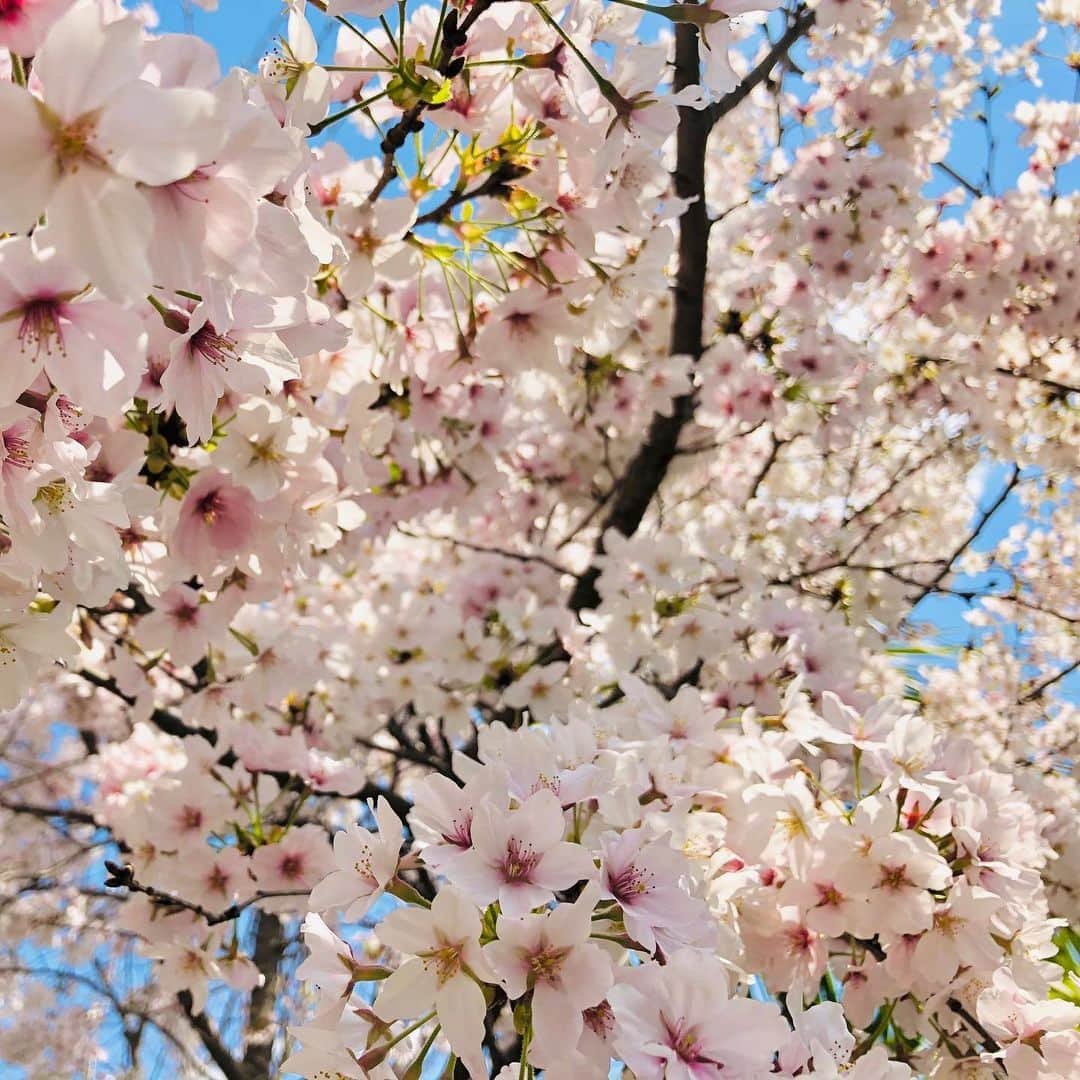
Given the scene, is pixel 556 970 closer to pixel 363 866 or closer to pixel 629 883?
pixel 629 883

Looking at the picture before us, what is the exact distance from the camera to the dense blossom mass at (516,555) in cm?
88

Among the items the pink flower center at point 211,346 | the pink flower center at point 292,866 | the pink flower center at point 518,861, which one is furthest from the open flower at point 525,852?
the pink flower center at point 292,866

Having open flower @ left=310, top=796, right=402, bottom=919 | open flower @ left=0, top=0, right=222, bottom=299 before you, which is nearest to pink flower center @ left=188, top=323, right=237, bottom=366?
open flower @ left=0, top=0, right=222, bottom=299

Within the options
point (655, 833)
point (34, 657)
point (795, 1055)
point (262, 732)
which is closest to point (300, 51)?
point (34, 657)

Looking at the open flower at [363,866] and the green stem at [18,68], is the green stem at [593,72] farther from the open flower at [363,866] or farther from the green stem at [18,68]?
the open flower at [363,866]

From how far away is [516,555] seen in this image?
3.79m

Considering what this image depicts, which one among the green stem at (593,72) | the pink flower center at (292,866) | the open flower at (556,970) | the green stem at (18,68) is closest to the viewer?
the green stem at (18,68)

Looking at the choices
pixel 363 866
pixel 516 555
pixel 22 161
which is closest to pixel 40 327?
pixel 22 161

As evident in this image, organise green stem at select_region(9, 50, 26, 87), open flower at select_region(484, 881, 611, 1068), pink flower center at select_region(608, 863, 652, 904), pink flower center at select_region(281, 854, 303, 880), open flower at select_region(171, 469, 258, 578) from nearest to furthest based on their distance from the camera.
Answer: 1. green stem at select_region(9, 50, 26, 87)
2. open flower at select_region(484, 881, 611, 1068)
3. pink flower center at select_region(608, 863, 652, 904)
4. open flower at select_region(171, 469, 258, 578)
5. pink flower center at select_region(281, 854, 303, 880)

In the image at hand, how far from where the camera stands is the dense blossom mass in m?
0.88

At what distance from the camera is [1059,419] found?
4156 mm

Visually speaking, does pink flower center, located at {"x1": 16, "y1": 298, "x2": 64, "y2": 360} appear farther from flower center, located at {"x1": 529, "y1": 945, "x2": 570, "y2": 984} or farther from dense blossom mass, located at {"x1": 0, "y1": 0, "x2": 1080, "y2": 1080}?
flower center, located at {"x1": 529, "y1": 945, "x2": 570, "y2": 984}

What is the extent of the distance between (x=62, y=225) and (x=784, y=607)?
8.35 feet

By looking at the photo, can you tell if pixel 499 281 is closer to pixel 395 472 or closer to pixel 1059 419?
pixel 395 472
